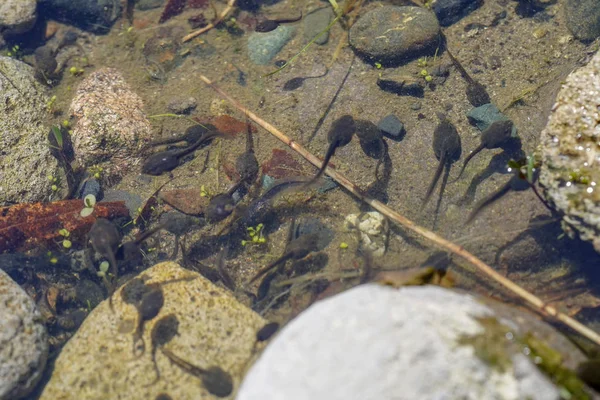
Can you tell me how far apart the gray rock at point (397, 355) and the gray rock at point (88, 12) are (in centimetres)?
535

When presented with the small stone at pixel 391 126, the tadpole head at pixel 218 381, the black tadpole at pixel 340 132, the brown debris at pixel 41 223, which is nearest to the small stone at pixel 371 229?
the black tadpole at pixel 340 132

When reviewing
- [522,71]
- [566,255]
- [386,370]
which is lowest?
[566,255]

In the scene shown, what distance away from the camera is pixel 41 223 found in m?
4.72

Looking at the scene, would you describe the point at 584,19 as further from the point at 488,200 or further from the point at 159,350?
the point at 159,350

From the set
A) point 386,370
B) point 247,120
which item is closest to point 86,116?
point 247,120

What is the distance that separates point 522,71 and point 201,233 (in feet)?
12.0

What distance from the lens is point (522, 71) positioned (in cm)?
481

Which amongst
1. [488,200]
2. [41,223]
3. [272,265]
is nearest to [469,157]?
[488,200]

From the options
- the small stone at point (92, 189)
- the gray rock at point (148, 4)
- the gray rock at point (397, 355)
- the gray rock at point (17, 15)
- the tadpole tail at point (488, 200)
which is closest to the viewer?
the gray rock at point (397, 355)

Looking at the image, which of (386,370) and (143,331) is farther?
(143,331)

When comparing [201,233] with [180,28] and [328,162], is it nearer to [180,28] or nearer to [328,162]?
[328,162]

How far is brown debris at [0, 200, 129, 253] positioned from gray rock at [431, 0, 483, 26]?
4143mm

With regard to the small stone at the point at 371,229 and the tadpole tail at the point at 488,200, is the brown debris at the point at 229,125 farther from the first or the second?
the tadpole tail at the point at 488,200

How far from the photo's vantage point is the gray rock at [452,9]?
5.26 m
